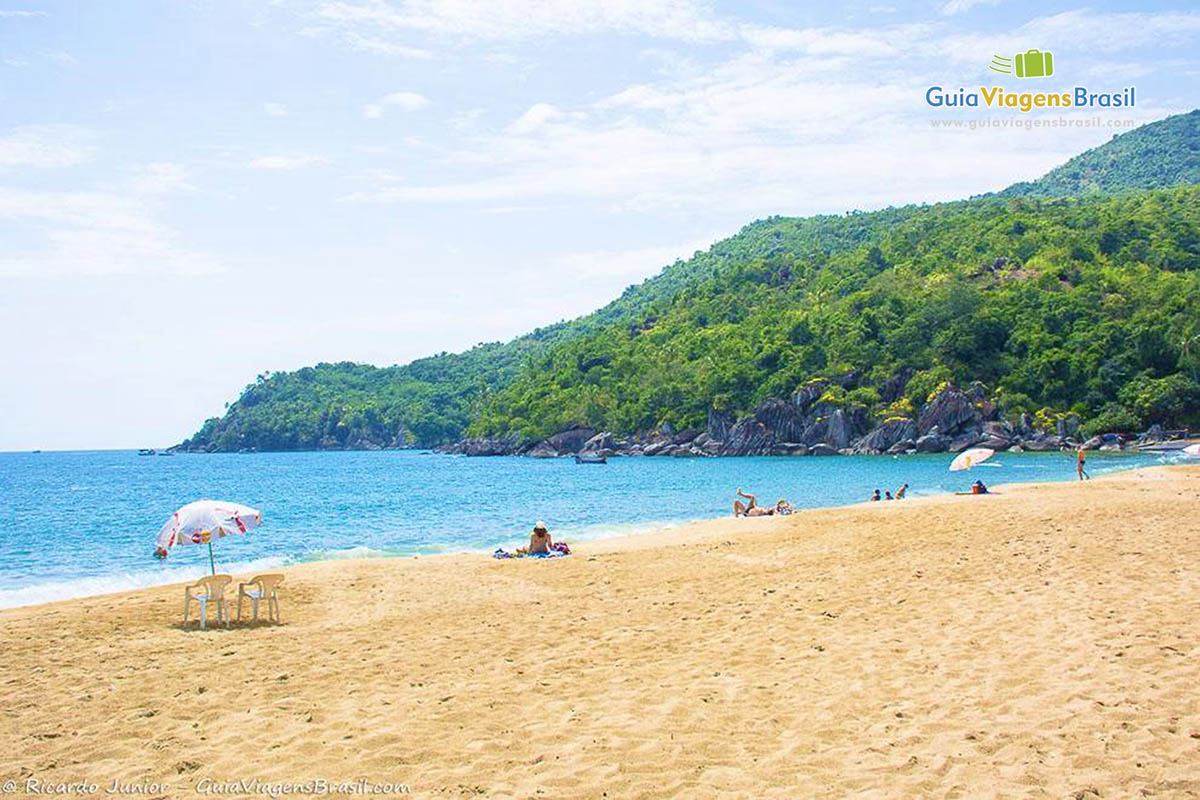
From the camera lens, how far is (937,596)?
12.9m

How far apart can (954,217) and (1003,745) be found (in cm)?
15329

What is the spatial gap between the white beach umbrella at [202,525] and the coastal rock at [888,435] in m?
84.8

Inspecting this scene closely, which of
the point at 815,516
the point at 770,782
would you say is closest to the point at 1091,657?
the point at 770,782

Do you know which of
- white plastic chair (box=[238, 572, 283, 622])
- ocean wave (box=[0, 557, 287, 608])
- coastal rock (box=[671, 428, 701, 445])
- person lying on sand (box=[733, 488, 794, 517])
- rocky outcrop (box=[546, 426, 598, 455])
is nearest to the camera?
white plastic chair (box=[238, 572, 283, 622])

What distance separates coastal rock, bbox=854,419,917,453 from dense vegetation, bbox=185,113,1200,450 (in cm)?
299

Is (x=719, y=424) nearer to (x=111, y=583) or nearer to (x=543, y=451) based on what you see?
(x=543, y=451)

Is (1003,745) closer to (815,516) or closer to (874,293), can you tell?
(815,516)

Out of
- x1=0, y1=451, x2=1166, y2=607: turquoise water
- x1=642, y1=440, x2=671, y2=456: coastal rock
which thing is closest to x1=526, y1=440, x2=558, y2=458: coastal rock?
x1=642, y1=440, x2=671, y2=456: coastal rock

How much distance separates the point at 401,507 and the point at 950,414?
64.0 m

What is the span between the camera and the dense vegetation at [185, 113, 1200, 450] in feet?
293

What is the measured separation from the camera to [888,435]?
91.9 metres

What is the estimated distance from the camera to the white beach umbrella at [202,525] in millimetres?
14180

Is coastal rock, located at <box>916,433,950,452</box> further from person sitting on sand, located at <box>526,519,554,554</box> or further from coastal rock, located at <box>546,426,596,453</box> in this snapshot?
person sitting on sand, located at <box>526,519,554,554</box>

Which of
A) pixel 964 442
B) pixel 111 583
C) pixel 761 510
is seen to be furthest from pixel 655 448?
pixel 111 583
